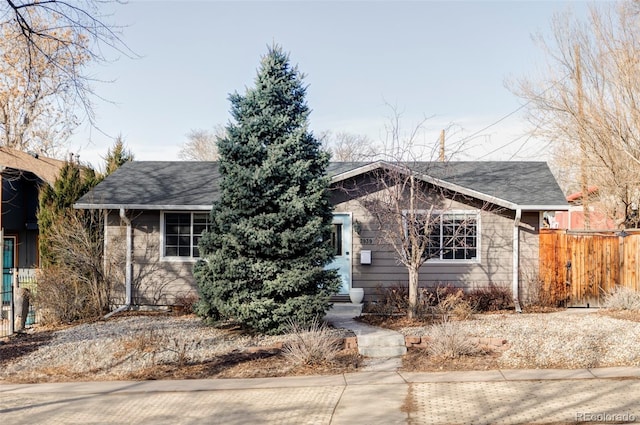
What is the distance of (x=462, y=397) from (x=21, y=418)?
498 cm

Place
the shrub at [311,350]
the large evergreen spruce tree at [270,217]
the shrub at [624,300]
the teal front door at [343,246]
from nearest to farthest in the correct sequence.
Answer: the shrub at [311,350]
the large evergreen spruce tree at [270,217]
the shrub at [624,300]
the teal front door at [343,246]

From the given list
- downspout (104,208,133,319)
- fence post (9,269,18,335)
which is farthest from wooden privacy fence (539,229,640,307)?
fence post (9,269,18,335)

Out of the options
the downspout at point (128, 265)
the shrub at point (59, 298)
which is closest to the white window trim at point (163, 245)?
the downspout at point (128, 265)

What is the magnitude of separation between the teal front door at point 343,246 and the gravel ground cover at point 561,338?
3.40 meters

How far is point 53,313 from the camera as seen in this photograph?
12328 mm

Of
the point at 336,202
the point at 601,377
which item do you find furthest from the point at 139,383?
the point at 336,202

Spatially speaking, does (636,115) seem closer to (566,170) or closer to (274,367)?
(566,170)

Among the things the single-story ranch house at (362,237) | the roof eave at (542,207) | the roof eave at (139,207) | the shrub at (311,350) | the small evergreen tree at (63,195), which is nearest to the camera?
the shrub at (311,350)

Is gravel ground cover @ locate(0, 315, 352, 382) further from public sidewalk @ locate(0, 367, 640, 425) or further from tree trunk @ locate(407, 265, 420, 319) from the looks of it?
tree trunk @ locate(407, 265, 420, 319)

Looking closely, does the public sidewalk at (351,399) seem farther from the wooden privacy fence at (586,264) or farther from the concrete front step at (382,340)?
the wooden privacy fence at (586,264)

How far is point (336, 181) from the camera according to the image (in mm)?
13797

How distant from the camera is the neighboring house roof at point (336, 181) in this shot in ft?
44.5

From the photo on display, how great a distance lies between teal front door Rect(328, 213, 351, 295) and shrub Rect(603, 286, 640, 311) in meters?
5.64

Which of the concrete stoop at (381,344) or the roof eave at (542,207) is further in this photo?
the roof eave at (542,207)
